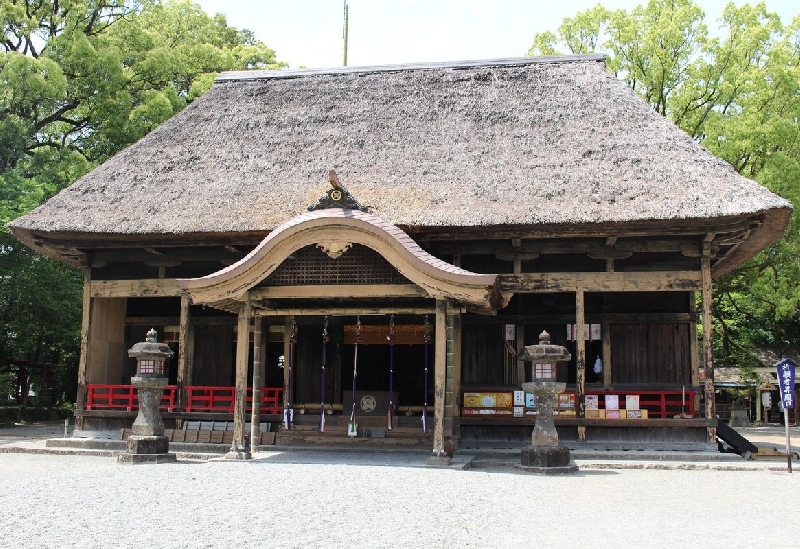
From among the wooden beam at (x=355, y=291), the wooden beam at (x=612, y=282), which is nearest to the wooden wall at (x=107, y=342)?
the wooden beam at (x=355, y=291)

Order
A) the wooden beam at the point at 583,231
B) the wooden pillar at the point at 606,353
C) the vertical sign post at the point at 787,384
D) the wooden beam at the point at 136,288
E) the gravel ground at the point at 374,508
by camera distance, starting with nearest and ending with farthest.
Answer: the gravel ground at the point at 374,508
the vertical sign post at the point at 787,384
the wooden beam at the point at 583,231
the wooden pillar at the point at 606,353
the wooden beam at the point at 136,288

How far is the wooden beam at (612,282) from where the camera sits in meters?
14.2

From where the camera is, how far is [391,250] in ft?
38.5

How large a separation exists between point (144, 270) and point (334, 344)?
4.13m

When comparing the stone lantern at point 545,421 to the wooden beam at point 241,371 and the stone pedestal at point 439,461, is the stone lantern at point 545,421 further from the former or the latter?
the wooden beam at point 241,371

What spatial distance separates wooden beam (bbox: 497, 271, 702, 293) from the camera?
14.2 m

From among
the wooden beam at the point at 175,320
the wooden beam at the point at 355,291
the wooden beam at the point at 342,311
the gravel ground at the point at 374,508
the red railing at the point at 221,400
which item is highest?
the wooden beam at the point at 355,291

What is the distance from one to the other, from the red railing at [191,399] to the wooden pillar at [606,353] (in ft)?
19.9

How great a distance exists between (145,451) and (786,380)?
9.53 meters

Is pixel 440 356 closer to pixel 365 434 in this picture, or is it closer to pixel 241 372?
pixel 241 372

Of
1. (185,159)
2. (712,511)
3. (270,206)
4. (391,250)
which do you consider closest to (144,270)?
(185,159)

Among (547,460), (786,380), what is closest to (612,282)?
(786,380)

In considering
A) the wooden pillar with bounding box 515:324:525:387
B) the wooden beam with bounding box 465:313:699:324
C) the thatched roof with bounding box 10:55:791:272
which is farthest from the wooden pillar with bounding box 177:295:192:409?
the wooden pillar with bounding box 515:324:525:387

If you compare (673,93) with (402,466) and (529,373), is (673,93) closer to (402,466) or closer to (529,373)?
(529,373)
